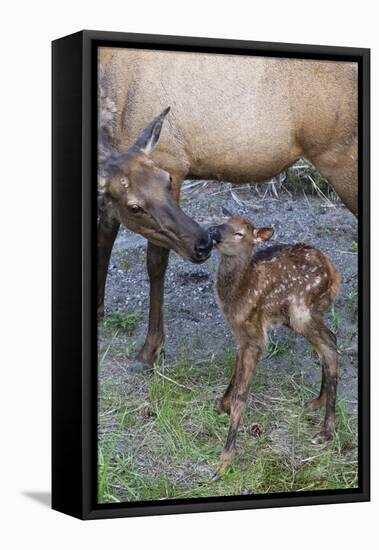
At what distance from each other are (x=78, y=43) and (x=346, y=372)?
2.29 meters

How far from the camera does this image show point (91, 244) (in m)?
8.03

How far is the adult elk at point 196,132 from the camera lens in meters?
8.12

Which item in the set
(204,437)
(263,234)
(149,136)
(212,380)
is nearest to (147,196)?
(149,136)

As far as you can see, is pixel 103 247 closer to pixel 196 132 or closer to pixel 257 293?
pixel 196 132

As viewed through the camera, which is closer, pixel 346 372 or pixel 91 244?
pixel 91 244

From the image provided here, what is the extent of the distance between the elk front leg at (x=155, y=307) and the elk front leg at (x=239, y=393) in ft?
1.54

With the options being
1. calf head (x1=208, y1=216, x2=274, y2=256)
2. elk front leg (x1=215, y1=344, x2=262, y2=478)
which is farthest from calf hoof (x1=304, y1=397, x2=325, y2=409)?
calf head (x1=208, y1=216, x2=274, y2=256)

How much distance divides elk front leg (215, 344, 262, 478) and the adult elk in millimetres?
475

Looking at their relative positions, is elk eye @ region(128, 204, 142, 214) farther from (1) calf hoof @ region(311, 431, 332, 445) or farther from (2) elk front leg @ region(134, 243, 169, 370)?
(1) calf hoof @ region(311, 431, 332, 445)

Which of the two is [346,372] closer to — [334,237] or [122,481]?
[334,237]

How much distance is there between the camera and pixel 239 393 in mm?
8492

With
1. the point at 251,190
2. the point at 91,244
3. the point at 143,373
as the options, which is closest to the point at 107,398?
the point at 143,373

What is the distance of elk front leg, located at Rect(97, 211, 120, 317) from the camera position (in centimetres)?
809

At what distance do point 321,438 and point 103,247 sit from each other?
63.8 inches
